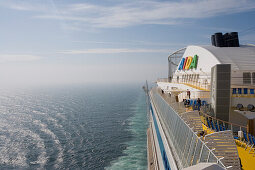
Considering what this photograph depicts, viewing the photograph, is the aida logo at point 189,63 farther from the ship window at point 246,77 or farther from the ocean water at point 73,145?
the ocean water at point 73,145

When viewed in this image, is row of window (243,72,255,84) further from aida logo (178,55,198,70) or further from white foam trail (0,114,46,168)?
white foam trail (0,114,46,168)

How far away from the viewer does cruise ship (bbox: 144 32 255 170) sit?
25.9 feet

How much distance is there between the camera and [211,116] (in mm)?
19047

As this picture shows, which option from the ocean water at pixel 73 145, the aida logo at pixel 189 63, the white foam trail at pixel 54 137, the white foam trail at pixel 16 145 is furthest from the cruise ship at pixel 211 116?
the white foam trail at pixel 16 145

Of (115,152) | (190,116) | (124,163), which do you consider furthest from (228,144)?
(115,152)

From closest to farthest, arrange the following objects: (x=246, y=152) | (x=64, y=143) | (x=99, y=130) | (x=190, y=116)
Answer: (x=246, y=152)
(x=190, y=116)
(x=64, y=143)
(x=99, y=130)

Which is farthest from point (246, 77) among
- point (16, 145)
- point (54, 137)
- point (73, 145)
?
point (16, 145)

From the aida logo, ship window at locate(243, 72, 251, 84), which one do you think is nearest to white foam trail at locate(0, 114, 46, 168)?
ship window at locate(243, 72, 251, 84)

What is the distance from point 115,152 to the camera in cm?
3212

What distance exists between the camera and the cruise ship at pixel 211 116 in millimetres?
7883

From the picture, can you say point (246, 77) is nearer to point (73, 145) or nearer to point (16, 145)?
point (73, 145)

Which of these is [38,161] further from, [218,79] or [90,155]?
[218,79]

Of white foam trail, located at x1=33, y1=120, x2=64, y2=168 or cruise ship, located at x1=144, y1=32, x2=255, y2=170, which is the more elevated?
cruise ship, located at x1=144, y1=32, x2=255, y2=170

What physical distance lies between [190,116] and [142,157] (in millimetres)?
18154
